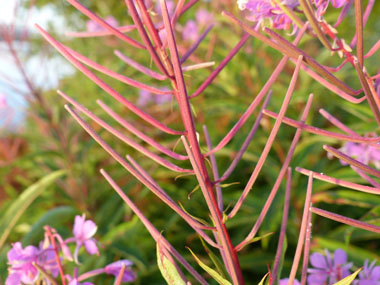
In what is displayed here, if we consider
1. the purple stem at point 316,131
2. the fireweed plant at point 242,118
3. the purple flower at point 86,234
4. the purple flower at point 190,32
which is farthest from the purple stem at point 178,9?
the purple flower at point 190,32

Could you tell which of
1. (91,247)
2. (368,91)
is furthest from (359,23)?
(91,247)

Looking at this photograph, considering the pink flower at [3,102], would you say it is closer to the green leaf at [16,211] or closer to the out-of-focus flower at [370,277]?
the green leaf at [16,211]

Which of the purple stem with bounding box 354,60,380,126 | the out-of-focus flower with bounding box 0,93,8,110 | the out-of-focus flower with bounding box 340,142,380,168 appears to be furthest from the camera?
the out-of-focus flower with bounding box 0,93,8,110

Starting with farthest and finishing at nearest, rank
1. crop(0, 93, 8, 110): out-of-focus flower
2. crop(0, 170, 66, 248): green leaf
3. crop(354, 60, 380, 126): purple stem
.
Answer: crop(0, 93, 8, 110): out-of-focus flower < crop(0, 170, 66, 248): green leaf < crop(354, 60, 380, 126): purple stem

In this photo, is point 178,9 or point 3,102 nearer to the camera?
point 178,9

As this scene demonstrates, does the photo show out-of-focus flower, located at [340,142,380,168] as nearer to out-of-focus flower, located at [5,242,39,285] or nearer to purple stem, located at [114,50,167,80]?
purple stem, located at [114,50,167,80]

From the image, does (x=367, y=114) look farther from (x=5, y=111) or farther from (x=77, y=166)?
(x=5, y=111)

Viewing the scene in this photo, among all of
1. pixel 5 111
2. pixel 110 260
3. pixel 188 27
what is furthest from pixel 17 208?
pixel 188 27

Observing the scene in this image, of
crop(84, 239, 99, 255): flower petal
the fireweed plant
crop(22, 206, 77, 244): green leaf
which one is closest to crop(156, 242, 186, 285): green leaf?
the fireweed plant

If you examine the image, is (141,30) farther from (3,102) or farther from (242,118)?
(3,102)

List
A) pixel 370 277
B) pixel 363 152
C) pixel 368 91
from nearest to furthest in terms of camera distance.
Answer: pixel 368 91 → pixel 370 277 → pixel 363 152
